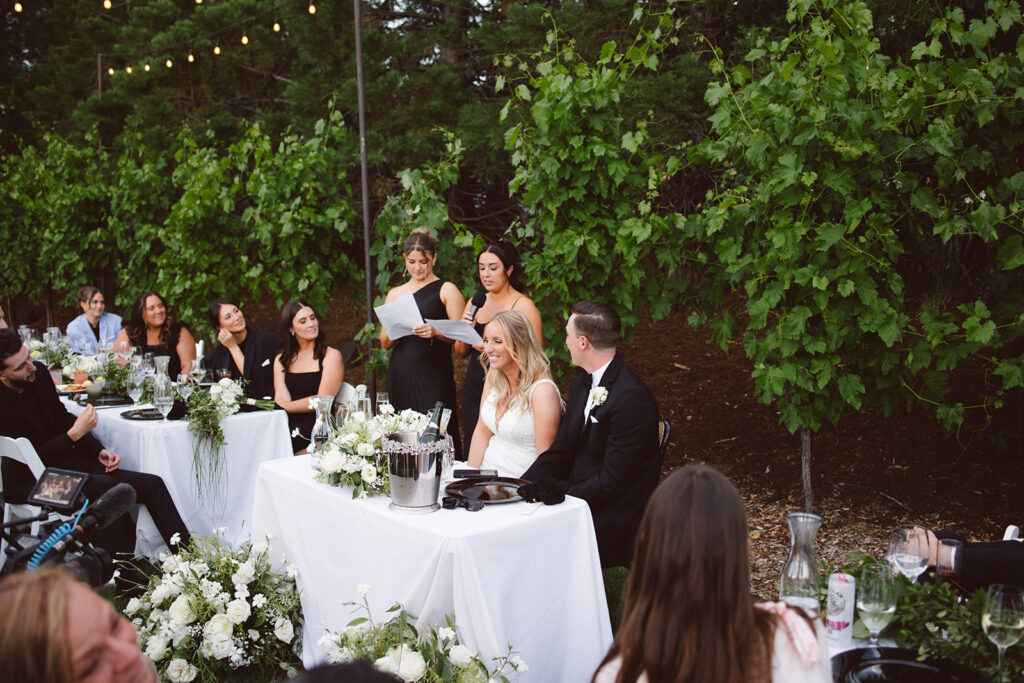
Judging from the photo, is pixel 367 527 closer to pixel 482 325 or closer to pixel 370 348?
pixel 482 325

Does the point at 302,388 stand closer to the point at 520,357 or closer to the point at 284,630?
the point at 520,357

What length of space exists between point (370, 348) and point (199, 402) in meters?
1.70

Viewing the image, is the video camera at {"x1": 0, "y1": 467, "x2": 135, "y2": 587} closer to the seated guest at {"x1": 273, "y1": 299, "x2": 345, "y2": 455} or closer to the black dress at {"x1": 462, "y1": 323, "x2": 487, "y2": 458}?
the black dress at {"x1": 462, "y1": 323, "x2": 487, "y2": 458}

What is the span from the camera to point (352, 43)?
345 inches

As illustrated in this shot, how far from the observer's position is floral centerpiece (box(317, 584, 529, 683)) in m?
2.26

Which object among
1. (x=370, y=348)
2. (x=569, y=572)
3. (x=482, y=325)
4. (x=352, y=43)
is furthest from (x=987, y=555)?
(x=352, y=43)

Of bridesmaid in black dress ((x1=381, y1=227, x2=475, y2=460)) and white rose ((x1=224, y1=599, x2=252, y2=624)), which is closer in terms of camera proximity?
white rose ((x1=224, y1=599, x2=252, y2=624))

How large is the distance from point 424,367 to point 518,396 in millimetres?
1326

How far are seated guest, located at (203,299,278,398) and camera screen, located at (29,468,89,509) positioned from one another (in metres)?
2.96

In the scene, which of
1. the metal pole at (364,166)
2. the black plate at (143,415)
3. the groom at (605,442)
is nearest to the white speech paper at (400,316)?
the metal pole at (364,166)

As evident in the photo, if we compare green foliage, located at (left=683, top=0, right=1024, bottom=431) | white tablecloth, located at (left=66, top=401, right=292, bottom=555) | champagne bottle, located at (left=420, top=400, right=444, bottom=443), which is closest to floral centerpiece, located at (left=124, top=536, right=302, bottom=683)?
champagne bottle, located at (left=420, top=400, right=444, bottom=443)

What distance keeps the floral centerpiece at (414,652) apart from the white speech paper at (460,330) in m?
1.89

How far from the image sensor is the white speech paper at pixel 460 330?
168 inches

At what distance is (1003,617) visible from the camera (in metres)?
1.63
